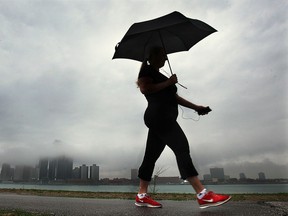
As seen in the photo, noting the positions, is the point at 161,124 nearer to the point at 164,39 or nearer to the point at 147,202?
the point at 147,202

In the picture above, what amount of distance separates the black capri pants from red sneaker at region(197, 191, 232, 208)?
11.1 inches

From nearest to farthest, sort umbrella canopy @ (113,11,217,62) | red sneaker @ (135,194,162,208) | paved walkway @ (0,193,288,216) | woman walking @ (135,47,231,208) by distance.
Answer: paved walkway @ (0,193,288,216), woman walking @ (135,47,231,208), red sneaker @ (135,194,162,208), umbrella canopy @ (113,11,217,62)

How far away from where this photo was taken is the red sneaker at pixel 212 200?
2619 mm

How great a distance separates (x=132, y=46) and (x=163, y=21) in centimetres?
70

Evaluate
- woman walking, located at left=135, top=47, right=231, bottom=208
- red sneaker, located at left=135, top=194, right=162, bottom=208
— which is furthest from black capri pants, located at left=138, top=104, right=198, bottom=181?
red sneaker, located at left=135, top=194, right=162, bottom=208

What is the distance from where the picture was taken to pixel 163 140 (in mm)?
3146

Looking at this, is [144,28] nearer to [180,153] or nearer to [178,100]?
[178,100]

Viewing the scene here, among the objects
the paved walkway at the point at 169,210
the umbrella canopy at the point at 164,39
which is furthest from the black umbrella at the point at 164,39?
the paved walkway at the point at 169,210

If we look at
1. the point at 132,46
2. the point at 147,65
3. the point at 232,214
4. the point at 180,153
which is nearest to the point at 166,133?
the point at 180,153

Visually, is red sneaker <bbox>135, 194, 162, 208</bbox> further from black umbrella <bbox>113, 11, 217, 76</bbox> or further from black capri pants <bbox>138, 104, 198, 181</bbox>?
black umbrella <bbox>113, 11, 217, 76</bbox>

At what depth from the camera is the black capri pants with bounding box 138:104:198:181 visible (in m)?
2.90

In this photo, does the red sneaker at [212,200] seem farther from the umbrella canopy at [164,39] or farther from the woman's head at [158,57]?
the umbrella canopy at [164,39]

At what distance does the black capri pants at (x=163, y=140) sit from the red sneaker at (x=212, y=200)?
281mm

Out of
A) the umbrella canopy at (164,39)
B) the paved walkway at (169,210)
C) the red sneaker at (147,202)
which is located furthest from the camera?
the umbrella canopy at (164,39)
